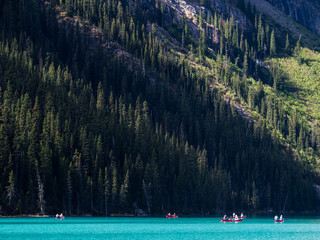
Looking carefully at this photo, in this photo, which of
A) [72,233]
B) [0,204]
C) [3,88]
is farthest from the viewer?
[3,88]

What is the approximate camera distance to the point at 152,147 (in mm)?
155750

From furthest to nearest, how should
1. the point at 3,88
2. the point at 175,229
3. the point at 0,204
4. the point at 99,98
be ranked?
the point at 99,98
the point at 3,88
the point at 0,204
the point at 175,229

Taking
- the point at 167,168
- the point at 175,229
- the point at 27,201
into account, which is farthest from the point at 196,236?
the point at 167,168

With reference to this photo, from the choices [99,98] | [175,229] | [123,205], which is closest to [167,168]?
[123,205]

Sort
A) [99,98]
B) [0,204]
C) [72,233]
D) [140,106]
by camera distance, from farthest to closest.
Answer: [140,106]
[99,98]
[0,204]
[72,233]

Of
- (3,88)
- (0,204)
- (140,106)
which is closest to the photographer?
(0,204)

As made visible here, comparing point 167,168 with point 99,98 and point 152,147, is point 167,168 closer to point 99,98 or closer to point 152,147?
point 152,147

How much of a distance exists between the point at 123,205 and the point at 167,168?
24.5 meters

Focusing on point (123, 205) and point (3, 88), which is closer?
point (123, 205)

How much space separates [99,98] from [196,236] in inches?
3847

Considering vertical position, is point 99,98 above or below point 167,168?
above

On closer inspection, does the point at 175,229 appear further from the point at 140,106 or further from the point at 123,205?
the point at 140,106


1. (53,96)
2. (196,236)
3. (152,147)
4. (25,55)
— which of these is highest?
(25,55)

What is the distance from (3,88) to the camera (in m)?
154
